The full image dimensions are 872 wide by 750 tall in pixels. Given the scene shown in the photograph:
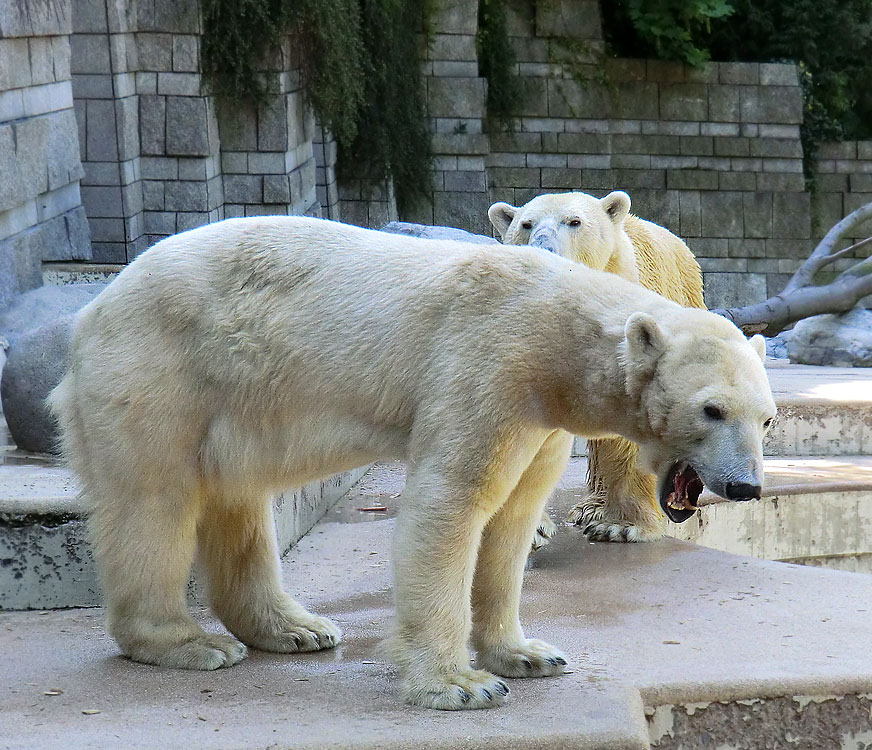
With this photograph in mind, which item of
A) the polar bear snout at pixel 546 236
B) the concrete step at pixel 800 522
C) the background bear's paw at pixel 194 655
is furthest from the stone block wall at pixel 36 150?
the concrete step at pixel 800 522

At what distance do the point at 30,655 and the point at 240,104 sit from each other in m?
6.40

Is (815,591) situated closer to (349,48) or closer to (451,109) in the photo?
(349,48)

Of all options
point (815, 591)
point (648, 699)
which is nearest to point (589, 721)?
point (648, 699)

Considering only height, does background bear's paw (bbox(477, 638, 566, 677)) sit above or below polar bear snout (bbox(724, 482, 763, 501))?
below

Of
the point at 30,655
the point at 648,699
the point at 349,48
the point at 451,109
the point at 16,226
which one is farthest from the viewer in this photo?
the point at 451,109

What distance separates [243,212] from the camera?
30.0 ft

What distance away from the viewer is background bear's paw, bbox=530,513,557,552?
408cm

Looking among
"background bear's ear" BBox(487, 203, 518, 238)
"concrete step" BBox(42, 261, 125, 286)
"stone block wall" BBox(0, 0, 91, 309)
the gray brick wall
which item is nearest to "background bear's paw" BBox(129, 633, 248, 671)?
"background bear's ear" BBox(487, 203, 518, 238)

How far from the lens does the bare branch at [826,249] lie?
10.3m

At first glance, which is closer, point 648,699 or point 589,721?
point 589,721

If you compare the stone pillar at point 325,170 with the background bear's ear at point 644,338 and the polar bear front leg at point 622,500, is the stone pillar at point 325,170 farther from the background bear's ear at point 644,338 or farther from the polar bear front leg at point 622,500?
the background bear's ear at point 644,338

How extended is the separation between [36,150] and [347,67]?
Result: 3.84m

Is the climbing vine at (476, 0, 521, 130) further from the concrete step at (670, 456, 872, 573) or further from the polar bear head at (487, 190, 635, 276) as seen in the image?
the polar bear head at (487, 190, 635, 276)

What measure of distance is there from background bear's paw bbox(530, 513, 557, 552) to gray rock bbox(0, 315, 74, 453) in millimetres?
1708
